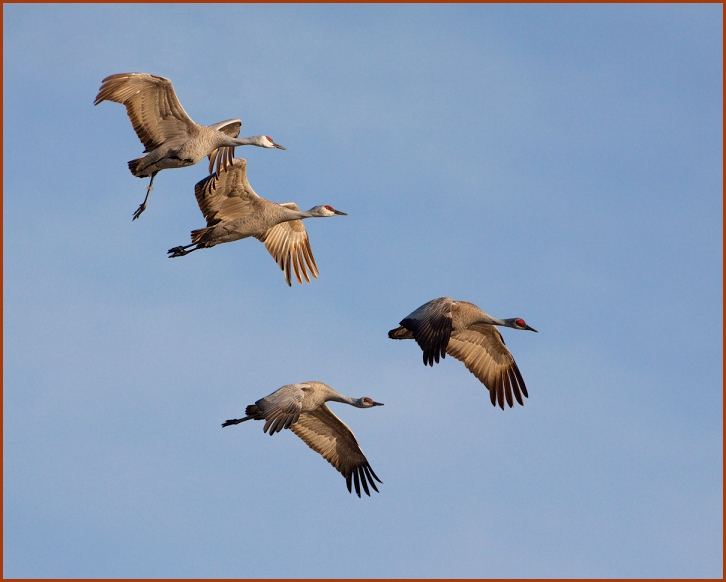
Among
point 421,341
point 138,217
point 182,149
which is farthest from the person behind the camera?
point 138,217

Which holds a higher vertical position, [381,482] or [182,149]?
[182,149]

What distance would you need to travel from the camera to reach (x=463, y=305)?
16.1 meters

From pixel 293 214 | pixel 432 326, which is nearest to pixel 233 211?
pixel 293 214

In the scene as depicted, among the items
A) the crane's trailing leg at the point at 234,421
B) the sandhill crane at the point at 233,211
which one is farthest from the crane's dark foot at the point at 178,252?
the crane's trailing leg at the point at 234,421

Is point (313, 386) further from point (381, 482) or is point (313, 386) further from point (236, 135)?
point (236, 135)

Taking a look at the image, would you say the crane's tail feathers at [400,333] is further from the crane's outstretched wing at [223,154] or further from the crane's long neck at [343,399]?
the crane's outstretched wing at [223,154]

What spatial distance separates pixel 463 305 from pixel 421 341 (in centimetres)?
114

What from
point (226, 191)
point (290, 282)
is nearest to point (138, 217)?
point (226, 191)

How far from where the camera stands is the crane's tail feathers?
16391 mm

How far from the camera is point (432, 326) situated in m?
15.5

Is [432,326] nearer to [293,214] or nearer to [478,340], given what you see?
[478,340]

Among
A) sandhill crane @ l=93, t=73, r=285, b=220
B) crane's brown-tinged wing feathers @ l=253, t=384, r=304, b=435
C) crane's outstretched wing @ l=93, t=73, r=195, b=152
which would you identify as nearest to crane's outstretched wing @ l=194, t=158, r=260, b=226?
sandhill crane @ l=93, t=73, r=285, b=220

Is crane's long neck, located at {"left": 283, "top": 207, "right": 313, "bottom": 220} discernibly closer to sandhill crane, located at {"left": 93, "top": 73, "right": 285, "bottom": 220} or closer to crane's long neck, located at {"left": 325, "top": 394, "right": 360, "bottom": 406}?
sandhill crane, located at {"left": 93, "top": 73, "right": 285, "bottom": 220}

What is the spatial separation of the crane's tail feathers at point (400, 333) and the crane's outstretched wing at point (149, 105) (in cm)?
412
